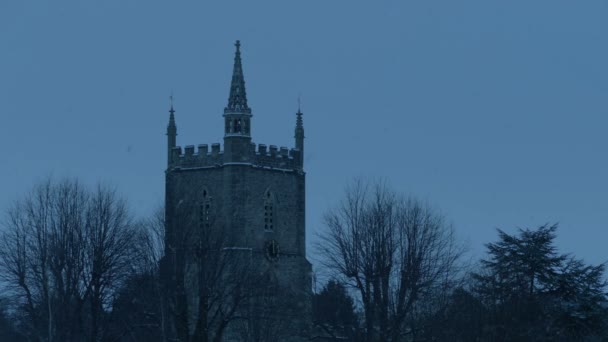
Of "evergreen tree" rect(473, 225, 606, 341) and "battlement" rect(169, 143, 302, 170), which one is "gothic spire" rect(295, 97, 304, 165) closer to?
"battlement" rect(169, 143, 302, 170)

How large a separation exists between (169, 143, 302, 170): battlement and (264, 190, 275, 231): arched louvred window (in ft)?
6.70

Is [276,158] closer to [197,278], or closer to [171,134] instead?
[171,134]

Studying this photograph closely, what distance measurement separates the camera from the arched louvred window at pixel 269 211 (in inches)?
4048

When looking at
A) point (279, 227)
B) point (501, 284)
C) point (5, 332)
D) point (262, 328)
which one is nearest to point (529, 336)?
point (501, 284)

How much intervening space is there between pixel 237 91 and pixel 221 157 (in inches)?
178

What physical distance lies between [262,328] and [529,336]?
70.7ft

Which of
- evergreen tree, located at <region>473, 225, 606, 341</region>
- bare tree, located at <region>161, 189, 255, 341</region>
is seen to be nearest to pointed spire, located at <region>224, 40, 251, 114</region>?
bare tree, located at <region>161, 189, 255, 341</region>

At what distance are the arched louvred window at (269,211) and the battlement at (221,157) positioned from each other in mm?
2041

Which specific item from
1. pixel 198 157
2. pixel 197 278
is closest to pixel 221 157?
pixel 198 157

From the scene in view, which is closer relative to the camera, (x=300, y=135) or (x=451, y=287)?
(x=451, y=287)

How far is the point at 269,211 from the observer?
4063 inches

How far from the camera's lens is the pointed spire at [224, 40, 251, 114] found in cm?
10238

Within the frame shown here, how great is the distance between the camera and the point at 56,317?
77500 millimetres

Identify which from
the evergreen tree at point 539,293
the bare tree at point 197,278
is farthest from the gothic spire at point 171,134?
the evergreen tree at point 539,293
